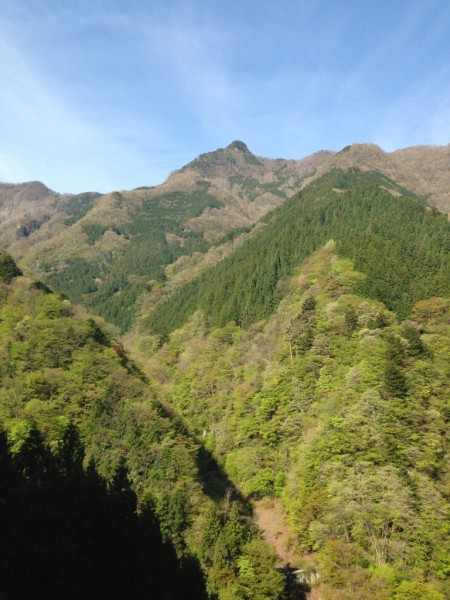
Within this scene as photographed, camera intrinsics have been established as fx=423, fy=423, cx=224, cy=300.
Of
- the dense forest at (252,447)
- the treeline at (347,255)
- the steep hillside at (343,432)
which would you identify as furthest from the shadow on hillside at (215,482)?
the treeline at (347,255)

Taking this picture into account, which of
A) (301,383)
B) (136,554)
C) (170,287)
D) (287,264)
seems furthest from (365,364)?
(170,287)

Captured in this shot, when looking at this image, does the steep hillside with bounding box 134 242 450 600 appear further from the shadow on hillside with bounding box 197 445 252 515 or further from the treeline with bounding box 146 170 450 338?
the treeline with bounding box 146 170 450 338

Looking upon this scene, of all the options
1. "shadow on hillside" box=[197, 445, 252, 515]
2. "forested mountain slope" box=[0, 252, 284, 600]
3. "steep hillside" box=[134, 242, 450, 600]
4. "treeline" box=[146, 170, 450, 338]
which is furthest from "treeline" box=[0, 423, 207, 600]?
"treeline" box=[146, 170, 450, 338]

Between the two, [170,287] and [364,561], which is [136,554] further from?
[170,287]

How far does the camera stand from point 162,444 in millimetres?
52062

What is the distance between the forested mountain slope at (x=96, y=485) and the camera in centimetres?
2834

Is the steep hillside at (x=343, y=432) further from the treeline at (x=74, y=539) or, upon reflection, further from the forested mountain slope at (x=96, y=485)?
the treeline at (x=74, y=539)

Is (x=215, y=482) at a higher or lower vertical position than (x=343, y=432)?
lower

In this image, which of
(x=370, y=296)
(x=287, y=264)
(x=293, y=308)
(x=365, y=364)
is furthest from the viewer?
(x=287, y=264)

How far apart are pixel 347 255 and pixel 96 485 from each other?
72382 mm

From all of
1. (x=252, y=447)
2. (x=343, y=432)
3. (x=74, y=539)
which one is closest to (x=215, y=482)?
(x=252, y=447)

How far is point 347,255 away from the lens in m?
93.2

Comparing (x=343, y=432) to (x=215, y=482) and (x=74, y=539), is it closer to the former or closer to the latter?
(x=215, y=482)

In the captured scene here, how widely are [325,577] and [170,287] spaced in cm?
13683
